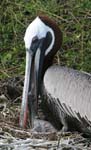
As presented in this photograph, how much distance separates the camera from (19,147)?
682 cm

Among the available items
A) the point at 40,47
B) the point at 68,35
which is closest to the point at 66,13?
the point at 68,35

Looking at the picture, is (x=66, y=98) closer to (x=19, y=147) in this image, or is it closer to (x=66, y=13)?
(x=19, y=147)

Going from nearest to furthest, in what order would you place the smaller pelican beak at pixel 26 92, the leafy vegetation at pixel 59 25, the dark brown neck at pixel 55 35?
the smaller pelican beak at pixel 26 92 → the dark brown neck at pixel 55 35 → the leafy vegetation at pixel 59 25

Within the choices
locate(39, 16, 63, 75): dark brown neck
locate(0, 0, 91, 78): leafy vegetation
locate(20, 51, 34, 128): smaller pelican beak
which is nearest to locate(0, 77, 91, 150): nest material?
locate(20, 51, 34, 128): smaller pelican beak

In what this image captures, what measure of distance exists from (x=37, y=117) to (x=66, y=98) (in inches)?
21.2

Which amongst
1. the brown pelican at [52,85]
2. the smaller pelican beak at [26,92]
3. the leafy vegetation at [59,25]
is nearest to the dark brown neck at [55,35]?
the brown pelican at [52,85]

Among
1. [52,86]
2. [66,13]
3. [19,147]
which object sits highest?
[66,13]

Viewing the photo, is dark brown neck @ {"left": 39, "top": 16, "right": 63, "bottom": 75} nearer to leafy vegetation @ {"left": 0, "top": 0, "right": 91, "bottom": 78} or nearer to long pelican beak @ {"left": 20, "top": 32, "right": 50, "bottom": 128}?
long pelican beak @ {"left": 20, "top": 32, "right": 50, "bottom": 128}

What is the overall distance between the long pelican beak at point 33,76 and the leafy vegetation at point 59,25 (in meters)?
1.55

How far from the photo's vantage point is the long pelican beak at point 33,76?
7645 millimetres

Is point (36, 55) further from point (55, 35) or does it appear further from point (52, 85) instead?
point (52, 85)

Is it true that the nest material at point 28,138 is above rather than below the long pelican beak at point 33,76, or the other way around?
below

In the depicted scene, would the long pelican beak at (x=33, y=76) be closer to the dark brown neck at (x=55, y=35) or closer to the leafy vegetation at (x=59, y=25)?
the dark brown neck at (x=55, y=35)

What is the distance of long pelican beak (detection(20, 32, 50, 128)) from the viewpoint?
301 inches
